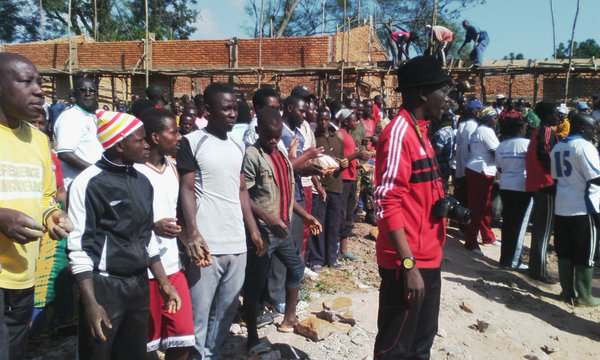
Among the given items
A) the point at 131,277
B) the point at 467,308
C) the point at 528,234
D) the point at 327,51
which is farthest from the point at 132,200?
the point at 327,51

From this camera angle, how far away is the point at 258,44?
18.9 metres

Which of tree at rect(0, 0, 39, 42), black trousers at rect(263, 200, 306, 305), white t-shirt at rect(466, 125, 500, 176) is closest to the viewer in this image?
black trousers at rect(263, 200, 306, 305)

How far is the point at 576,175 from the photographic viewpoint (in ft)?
18.4

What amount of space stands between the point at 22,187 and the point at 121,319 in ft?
2.73

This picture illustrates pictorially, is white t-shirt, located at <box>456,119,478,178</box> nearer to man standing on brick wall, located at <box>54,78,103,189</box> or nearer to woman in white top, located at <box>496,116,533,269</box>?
woman in white top, located at <box>496,116,533,269</box>

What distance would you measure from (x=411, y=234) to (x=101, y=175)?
1.67 meters

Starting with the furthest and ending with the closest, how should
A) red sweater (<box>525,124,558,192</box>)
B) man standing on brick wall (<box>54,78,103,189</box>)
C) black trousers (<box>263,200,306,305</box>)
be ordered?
red sweater (<box>525,124,558,192</box>) < black trousers (<box>263,200,306,305</box>) < man standing on brick wall (<box>54,78,103,189</box>)

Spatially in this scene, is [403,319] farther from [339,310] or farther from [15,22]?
[15,22]

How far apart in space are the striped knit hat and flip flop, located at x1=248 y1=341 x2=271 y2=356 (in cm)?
204

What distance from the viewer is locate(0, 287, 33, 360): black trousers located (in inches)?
89.3

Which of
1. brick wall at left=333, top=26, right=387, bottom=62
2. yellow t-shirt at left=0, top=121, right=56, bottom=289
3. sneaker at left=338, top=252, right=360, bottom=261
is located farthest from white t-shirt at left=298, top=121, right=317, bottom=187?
brick wall at left=333, top=26, right=387, bottom=62

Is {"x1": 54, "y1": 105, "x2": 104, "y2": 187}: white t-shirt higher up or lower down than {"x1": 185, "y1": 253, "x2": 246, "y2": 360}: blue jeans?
higher up

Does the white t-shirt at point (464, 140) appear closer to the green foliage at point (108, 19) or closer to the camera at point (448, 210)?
the camera at point (448, 210)

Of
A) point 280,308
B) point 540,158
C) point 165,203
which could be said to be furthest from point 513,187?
point 165,203
